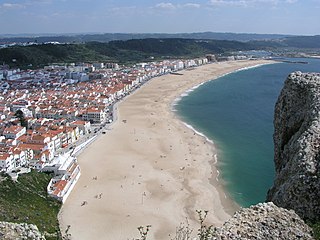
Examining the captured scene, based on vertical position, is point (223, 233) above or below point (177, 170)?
above

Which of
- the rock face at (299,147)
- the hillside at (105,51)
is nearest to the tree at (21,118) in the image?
the rock face at (299,147)

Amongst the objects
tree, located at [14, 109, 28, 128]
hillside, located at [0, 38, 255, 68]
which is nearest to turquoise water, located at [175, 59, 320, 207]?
tree, located at [14, 109, 28, 128]

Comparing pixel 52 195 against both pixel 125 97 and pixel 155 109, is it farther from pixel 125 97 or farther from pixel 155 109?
pixel 125 97

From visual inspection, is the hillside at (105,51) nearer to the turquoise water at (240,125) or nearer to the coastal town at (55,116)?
the coastal town at (55,116)

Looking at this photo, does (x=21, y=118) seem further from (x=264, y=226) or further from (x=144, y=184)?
(x=264, y=226)

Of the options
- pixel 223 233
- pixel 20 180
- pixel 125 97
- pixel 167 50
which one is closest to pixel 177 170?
pixel 20 180

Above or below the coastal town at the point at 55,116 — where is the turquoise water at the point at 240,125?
below
